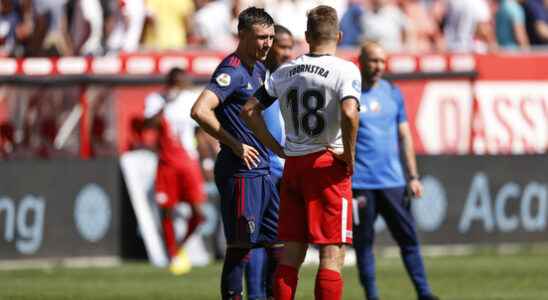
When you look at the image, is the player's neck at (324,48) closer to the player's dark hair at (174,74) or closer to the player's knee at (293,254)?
the player's knee at (293,254)

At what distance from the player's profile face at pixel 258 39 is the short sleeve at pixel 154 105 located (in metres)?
8.18

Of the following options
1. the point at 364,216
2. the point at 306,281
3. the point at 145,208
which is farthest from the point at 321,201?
the point at 145,208

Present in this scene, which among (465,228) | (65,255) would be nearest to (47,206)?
(65,255)

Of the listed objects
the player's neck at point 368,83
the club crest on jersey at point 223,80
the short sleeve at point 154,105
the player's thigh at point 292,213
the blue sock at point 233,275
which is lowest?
the blue sock at point 233,275

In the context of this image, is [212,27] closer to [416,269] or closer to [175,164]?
[175,164]

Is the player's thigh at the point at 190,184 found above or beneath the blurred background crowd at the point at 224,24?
beneath

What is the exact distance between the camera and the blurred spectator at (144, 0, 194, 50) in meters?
23.4

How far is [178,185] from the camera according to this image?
20469 millimetres

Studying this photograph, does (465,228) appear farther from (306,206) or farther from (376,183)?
(306,206)

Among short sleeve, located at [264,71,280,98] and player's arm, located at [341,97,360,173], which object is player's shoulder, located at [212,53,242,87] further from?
player's arm, located at [341,97,360,173]

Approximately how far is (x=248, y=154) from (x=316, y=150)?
0.74 m

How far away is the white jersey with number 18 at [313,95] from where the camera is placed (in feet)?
38.1

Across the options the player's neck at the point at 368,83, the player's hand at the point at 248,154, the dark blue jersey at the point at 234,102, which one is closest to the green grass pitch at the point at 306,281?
the player's neck at the point at 368,83

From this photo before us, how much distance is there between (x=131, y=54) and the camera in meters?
22.4
